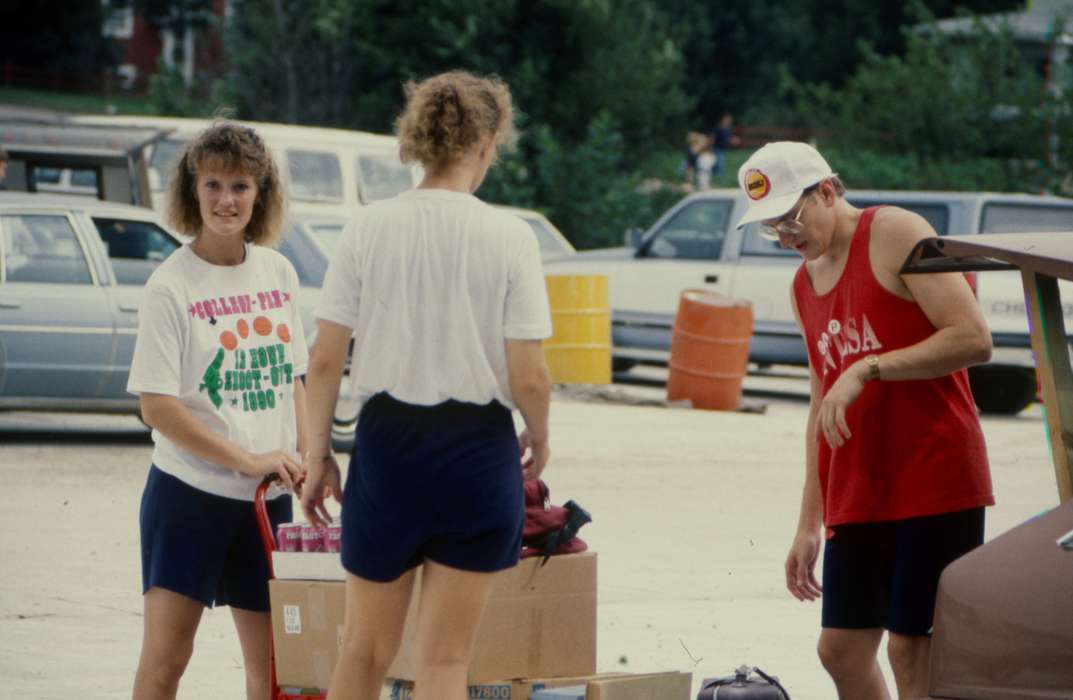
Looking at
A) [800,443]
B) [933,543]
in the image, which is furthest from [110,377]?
[933,543]

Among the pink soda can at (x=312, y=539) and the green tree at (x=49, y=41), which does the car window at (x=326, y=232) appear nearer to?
the pink soda can at (x=312, y=539)

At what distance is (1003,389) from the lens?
1727 cm

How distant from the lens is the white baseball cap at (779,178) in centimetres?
445

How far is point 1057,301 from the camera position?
3758 millimetres

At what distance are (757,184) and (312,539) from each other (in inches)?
52.2

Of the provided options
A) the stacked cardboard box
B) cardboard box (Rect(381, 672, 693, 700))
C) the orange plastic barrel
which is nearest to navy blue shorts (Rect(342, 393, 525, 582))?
the stacked cardboard box

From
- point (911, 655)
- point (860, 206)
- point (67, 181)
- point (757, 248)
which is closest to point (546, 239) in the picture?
point (757, 248)

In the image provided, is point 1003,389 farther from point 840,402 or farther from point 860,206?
point 840,402

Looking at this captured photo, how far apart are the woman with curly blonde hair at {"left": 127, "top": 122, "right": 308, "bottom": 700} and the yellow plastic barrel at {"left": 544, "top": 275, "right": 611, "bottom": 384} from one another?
12301 millimetres

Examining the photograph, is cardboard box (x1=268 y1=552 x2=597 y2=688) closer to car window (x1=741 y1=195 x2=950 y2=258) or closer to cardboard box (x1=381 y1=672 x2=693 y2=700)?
cardboard box (x1=381 y1=672 x2=693 y2=700)

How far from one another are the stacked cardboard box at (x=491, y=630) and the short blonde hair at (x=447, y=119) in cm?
100

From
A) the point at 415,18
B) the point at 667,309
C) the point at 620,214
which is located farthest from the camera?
the point at 415,18

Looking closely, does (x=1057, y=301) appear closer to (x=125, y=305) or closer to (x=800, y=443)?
(x=125, y=305)

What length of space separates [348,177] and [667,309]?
11.3 ft
